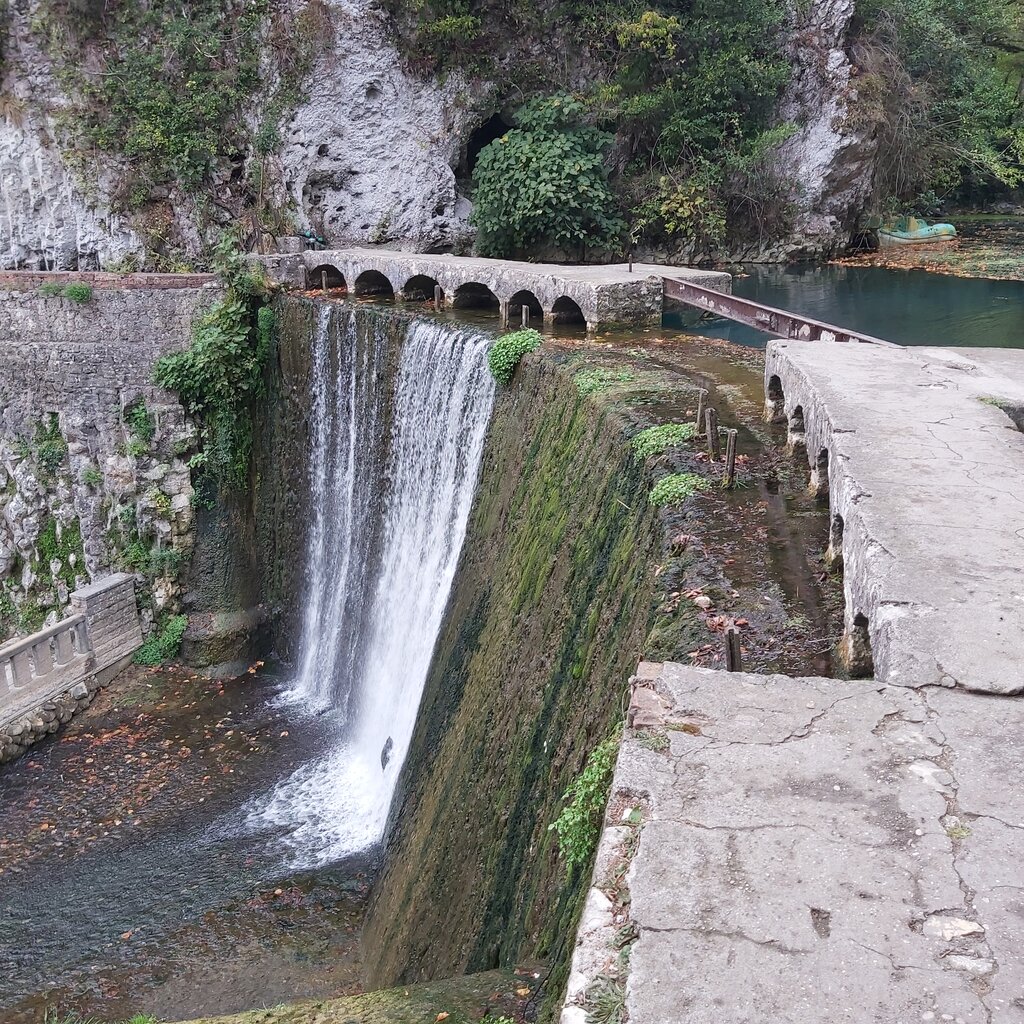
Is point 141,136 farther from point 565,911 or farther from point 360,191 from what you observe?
point 565,911

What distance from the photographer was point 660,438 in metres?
6.45

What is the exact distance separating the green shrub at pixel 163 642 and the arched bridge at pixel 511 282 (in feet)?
16.9

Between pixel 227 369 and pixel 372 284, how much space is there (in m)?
2.65

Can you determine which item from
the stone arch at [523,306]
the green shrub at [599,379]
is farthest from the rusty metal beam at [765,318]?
the stone arch at [523,306]

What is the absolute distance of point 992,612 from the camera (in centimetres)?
347

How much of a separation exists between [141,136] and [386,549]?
9365 millimetres

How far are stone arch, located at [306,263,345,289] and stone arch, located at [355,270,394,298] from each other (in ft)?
1.24

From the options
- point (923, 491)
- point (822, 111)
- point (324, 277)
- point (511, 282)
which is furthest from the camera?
point (822, 111)

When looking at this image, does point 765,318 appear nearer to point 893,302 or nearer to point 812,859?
point 812,859

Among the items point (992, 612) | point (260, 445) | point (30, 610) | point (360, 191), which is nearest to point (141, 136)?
point (360, 191)

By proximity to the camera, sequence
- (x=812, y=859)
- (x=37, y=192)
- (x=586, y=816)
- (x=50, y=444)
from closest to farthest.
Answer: (x=812, y=859) < (x=586, y=816) < (x=50, y=444) < (x=37, y=192)

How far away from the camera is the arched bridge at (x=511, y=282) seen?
10461 millimetres

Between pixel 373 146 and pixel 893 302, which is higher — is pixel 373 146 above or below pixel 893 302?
above

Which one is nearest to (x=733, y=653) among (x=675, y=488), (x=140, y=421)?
(x=675, y=488)
